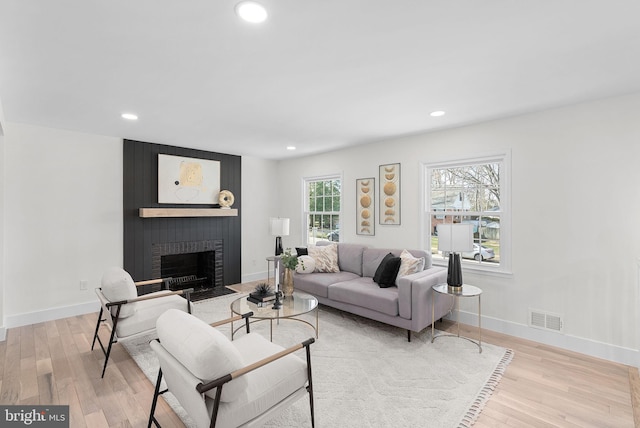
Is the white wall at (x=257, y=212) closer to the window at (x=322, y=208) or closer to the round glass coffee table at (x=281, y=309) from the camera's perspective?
the window at (x=322, y=208)

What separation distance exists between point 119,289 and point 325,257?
8.72 ft

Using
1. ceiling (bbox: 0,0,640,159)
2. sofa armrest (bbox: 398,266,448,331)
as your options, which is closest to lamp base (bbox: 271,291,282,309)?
sofa armrest (bbox: 398,266,448,331)

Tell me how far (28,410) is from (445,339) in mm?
3606

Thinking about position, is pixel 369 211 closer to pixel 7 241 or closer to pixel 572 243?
pixel 572 243

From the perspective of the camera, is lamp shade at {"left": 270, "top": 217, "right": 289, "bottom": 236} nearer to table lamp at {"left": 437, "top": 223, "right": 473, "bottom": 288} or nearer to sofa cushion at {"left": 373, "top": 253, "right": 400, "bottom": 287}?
sofa cushion at {"left": 373, "top": 253, "right": 400, "bottom": 287}

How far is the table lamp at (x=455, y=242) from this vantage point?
10.2 ft

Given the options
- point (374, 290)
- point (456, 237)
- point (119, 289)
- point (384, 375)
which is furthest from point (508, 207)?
point (119, 289)

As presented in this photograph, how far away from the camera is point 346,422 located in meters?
2.02

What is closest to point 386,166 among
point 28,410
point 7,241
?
point 28,410

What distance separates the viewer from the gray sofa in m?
3.16

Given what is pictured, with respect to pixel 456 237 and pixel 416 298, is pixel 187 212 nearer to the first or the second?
pixel 416 298

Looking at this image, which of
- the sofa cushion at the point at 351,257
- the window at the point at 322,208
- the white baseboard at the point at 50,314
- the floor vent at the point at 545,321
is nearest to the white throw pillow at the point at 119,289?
the white baseboard at the point at 50,314

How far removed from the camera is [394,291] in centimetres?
350

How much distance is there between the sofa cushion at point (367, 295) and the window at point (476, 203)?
1022mm
